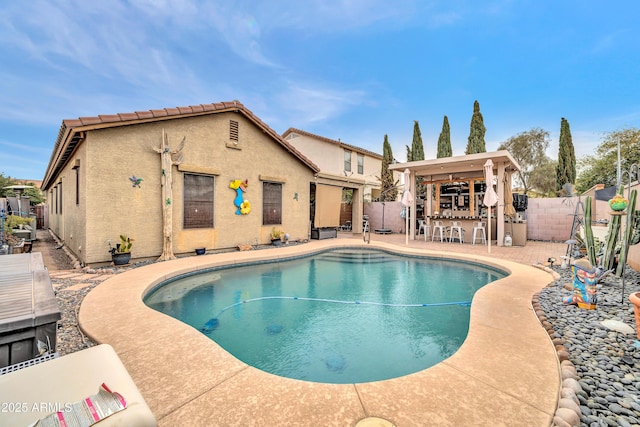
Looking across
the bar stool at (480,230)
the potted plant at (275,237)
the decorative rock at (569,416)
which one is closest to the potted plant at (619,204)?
the decorative rock at (569,416)

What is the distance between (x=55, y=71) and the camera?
1333 centimetres

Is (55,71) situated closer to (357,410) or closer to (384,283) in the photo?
(384,283)

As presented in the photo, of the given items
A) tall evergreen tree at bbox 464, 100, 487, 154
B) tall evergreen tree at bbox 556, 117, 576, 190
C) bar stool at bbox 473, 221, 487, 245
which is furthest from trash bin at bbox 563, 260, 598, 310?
tall evergreen tree at bbox 556, 117, 576, 190

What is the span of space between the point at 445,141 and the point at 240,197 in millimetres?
20544

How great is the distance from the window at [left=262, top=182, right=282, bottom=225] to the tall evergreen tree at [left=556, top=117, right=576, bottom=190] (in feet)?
73.8

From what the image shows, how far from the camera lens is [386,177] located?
22594mm

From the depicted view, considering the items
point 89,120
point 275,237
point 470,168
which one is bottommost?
point 275,237

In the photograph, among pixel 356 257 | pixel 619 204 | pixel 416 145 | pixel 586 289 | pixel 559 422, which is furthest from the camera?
pixel 416 145

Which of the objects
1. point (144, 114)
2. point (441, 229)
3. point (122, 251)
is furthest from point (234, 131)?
point (441, 229)

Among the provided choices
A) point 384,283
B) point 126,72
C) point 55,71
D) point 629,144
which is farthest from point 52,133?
point 629,144

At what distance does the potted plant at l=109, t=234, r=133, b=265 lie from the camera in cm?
698

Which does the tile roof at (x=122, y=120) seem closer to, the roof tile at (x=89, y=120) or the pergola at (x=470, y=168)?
the roof tile at (x=89, y=120)

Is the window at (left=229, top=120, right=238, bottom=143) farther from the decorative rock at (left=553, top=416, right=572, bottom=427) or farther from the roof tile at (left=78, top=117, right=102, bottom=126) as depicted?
the decorative rock at (left=553, top=416, right=572, bottom=427)

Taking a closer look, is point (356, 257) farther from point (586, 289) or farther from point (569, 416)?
point (569, 416)
